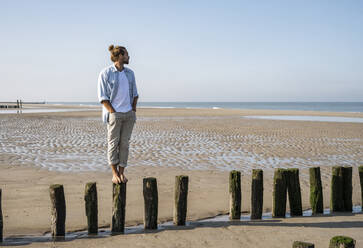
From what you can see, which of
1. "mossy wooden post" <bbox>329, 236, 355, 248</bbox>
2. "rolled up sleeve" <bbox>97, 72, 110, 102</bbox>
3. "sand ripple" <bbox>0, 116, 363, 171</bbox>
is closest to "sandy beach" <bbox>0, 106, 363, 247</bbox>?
"sand ripple" <bbox>0, 116, 363, 171</bbox>

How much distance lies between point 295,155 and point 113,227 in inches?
392

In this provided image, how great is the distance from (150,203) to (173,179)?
12.3 ft

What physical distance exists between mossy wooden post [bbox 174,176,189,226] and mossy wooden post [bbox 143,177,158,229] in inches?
14.9

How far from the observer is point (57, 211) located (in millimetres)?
5102

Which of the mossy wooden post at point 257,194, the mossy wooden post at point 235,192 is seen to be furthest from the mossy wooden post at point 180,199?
the mossy wooden post at point 257,194

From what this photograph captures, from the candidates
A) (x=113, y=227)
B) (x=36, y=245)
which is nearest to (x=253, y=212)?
(x=113, y=227)

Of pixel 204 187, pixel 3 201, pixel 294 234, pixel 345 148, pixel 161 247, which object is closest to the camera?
pixel 161 247

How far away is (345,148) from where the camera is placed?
51.7 ft

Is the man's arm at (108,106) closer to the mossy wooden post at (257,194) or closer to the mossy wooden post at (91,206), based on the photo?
the mossy wooden post at (91,206)

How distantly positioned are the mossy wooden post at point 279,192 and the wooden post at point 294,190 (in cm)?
12

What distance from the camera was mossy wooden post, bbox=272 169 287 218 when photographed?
6.19 m

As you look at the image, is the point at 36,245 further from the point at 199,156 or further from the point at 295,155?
the point at 295,155

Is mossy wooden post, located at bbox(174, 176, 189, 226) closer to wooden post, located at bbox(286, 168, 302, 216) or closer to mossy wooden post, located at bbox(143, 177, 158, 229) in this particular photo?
mossy wooden post, located at bbox(143, 177, 158, 229)

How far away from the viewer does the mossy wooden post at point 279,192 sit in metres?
6.19
